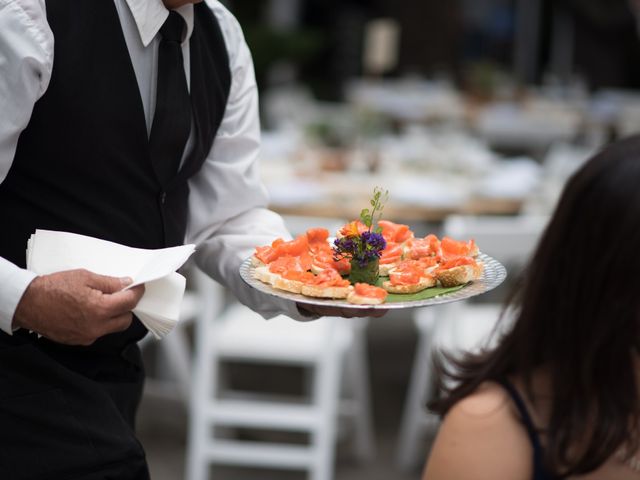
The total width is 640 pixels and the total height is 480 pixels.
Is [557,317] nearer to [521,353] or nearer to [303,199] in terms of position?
[521,353]

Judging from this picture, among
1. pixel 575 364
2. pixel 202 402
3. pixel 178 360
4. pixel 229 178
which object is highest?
pixel 229 178

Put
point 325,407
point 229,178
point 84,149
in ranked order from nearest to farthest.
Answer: point 84,149 → point 229,178 → point 325,407

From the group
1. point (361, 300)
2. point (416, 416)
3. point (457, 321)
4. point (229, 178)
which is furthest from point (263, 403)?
point (361, 300)

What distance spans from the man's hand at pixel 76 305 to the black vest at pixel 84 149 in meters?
0.21

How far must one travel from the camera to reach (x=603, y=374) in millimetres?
1463

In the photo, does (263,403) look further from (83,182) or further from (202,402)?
(83,182)

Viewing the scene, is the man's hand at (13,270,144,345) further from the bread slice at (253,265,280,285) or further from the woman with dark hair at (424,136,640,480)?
the woman with dark hair at (424,136,640,480)

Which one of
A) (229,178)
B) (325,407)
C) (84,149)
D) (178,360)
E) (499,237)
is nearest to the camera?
(84,149)

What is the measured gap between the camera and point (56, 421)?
5.35 ft

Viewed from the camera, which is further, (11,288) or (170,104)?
(170,104)

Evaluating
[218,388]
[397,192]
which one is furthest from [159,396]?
[397,192]

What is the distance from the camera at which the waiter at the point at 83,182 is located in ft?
4.84

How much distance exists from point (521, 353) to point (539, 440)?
133mm

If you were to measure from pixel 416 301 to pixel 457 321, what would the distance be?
2364 millimetres
